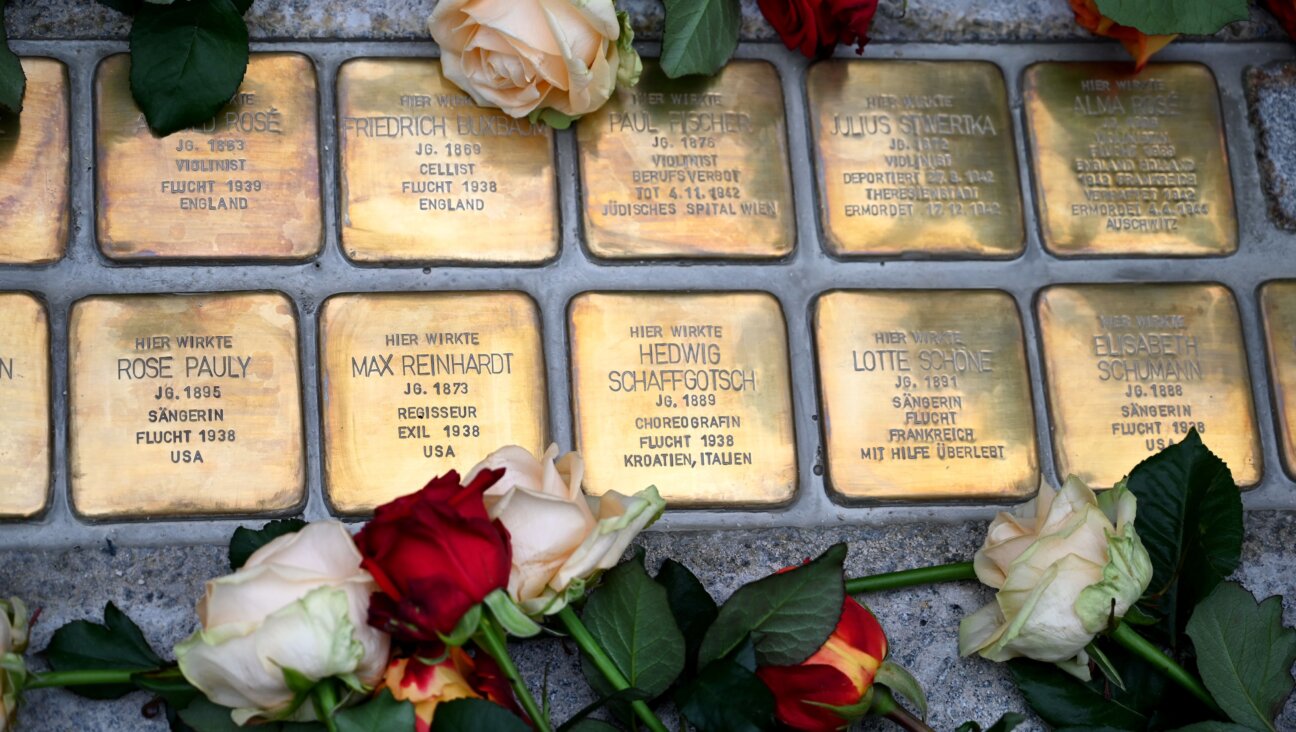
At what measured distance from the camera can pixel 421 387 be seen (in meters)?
1.09

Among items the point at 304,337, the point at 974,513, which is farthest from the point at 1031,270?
the point at 304,337

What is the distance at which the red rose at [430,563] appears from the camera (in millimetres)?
809

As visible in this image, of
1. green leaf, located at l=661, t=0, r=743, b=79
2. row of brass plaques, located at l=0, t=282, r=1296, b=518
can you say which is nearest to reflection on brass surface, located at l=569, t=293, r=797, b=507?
row of brass plaques, located at l=0, t=282, r=1296, b=518

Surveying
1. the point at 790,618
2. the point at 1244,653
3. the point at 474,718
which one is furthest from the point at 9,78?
the point at 1244,653

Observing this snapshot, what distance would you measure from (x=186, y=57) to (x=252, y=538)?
427 mm

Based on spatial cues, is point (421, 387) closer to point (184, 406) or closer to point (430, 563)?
point (184, 406)

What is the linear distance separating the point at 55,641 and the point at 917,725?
0.66 metres

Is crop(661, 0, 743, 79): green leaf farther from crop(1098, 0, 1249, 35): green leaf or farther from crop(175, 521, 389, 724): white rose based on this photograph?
crop(175, 521, 389, 724): white rose

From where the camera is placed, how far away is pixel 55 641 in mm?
961

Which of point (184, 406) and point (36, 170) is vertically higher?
point (36, 170)

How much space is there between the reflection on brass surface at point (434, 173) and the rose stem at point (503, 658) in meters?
0.40

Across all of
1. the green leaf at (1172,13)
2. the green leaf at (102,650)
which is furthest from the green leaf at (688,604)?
the green leaf at (1172,13)

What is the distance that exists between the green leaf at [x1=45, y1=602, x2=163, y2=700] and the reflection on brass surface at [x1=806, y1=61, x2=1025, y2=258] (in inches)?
26.8

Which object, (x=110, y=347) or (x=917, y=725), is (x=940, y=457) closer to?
(x=917, y=725)
